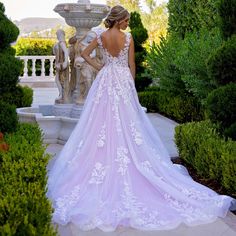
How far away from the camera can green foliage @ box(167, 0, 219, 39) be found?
39.3ft

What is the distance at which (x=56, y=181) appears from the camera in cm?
560

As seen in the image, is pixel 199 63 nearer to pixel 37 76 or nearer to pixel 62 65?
pixel 62 65

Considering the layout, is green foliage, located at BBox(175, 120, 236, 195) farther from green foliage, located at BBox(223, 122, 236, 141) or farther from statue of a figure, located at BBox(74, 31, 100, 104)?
statue of a figure, located at BBox(74, 31, 100, 104)

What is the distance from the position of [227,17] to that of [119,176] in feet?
8.62

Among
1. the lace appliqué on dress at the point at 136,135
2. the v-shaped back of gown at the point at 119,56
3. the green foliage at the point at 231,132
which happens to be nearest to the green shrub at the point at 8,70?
the v-shaped back of gown at the point at 119,56

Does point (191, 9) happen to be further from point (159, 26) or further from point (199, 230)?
point (159, 26)

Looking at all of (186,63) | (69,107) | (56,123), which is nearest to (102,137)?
(56,123)

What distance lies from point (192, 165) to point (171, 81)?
4978 mm

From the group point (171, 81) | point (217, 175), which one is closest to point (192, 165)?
point (217, 175)

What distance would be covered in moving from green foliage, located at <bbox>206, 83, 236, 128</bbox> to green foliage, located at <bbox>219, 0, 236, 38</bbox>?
2.59 feet

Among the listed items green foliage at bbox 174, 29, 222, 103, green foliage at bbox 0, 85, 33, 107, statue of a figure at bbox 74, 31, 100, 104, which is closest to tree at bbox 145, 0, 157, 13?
green foliage at bbox 0, 85, 33, 107

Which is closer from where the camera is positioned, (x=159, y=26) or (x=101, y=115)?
(x=101, y=115)

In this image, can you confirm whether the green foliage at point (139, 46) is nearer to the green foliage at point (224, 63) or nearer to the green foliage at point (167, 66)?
the green foliage at point (167, 66)

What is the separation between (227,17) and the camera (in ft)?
21.2
